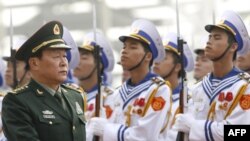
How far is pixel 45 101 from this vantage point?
4.84 metres

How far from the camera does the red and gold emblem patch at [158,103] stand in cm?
654

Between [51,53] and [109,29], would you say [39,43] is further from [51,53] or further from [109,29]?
[109,29]

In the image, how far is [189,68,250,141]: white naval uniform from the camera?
19.7 feet

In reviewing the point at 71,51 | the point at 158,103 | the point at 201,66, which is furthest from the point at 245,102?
the point at 201,66

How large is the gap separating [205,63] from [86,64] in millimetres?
1184

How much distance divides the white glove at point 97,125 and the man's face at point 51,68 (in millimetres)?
1873

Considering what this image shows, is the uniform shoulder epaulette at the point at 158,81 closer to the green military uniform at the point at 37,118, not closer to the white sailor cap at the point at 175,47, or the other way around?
the white sailor cap at the point at 175,47

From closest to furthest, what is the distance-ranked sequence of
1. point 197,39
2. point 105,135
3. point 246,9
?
point 105,135 < point 197,39 < point 246,9

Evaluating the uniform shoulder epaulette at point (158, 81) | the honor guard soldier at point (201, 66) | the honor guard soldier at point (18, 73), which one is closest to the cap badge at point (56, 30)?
the uniform shoulder epaulette at point (158, 81)

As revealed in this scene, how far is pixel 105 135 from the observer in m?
6.65

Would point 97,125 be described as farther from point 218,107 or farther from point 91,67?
point 91,67

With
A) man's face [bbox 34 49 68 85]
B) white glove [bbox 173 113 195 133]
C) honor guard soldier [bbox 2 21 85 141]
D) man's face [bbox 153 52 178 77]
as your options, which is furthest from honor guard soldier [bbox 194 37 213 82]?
man's face [bbox 34 49 68 85]

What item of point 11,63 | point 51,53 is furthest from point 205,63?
point 51,53

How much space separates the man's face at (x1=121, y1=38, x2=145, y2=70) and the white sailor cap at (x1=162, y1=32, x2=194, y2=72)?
106 cm
